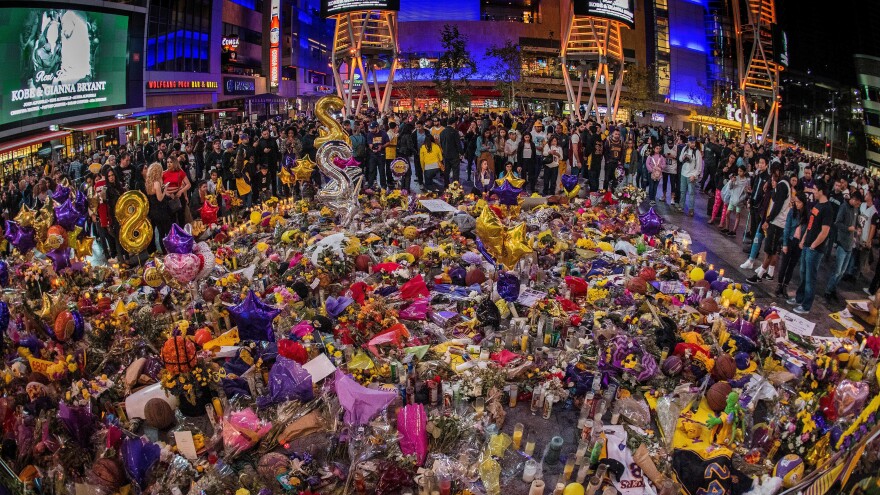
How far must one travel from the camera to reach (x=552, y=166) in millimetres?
13766

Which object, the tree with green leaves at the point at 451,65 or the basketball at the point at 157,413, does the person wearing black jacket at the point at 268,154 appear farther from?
the tree with green leaves at the point at 451,65

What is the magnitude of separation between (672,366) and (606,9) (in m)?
21.0

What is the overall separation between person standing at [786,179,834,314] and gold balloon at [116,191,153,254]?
8102 mm

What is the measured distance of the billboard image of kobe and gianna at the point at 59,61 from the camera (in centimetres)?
1694

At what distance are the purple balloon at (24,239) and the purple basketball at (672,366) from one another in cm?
783

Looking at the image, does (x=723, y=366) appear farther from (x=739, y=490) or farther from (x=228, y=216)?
(x=228, y=216)

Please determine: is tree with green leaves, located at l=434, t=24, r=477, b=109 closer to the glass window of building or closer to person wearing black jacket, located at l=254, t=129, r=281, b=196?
the glass window of building

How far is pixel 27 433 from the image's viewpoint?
4.53 m

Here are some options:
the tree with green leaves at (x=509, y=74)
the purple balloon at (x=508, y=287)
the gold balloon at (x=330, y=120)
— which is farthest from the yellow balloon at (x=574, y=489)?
the tree with green leaves at (x=509, y=74)

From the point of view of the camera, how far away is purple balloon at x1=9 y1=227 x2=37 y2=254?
8.12 meters

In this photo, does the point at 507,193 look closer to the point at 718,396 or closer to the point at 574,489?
the point at 718,396

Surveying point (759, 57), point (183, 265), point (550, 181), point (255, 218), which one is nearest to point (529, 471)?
point (183, 265)

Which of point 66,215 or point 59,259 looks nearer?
point 59,259

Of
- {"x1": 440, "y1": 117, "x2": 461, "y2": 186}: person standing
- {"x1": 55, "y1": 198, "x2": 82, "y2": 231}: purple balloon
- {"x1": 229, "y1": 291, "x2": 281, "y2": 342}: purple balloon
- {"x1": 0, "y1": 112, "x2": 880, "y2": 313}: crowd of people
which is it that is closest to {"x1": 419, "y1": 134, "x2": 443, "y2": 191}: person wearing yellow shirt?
{"x1": 0, "y1": 112, "x2": 880, "y2": 313}: crowd of people
